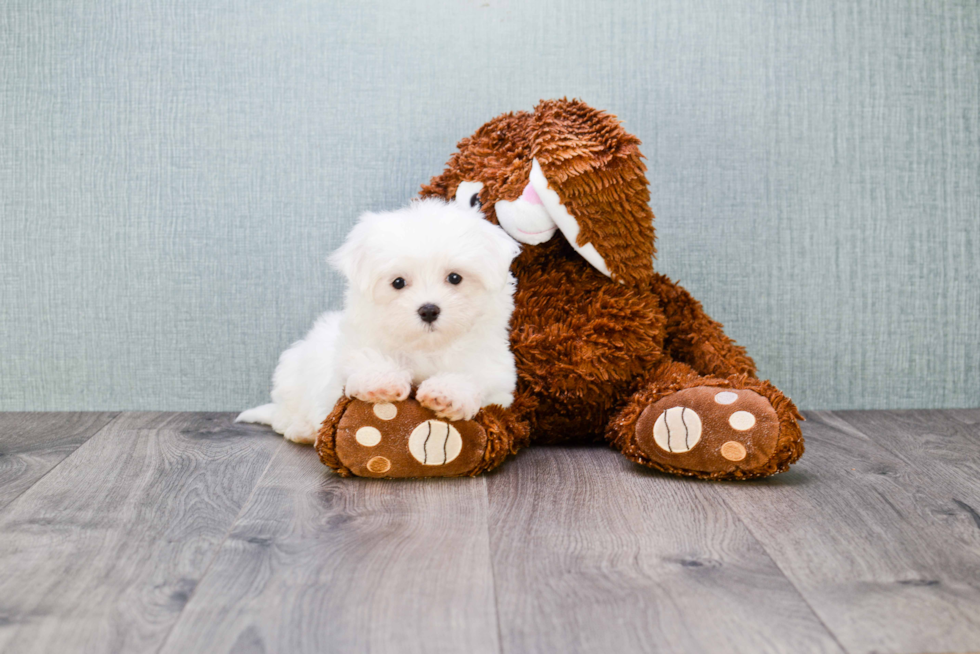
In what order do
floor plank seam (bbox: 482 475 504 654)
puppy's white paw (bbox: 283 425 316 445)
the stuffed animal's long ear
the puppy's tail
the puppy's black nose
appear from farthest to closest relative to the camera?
the puppy's tail
puppy's white paw (bbox: 283 425 316 445)
the stuffed animal's long ear
the puppy's black nose
floor plank seam (bbox: 482 475 504 654)

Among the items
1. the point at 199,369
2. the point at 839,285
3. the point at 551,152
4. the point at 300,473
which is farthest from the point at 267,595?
the point at 839,285

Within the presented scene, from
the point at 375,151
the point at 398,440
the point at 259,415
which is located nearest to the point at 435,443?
the point at 398,440

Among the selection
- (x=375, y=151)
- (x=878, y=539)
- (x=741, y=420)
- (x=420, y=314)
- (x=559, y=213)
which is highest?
(x=375, y=151)

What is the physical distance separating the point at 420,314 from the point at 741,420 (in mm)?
543

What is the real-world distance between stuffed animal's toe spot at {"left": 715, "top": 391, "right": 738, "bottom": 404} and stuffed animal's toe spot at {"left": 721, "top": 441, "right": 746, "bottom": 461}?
2.8 inches

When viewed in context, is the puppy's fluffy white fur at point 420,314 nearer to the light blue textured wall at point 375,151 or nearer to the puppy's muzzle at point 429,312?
the puppy's muzzle at point 429,312

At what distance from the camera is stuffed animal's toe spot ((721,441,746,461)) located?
1.34 m

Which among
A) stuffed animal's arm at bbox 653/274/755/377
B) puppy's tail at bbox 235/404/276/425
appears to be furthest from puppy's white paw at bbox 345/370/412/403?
stuffed animal's arm at bbox 653/274/755/377

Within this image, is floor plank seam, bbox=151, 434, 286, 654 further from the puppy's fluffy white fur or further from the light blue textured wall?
the light blue textured wall

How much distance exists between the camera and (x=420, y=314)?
130 centimetres

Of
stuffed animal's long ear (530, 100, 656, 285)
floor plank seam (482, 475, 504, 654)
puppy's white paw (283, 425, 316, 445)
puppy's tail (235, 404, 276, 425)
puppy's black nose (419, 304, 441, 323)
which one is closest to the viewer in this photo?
floor plank seam (482, 475, 504, 654)

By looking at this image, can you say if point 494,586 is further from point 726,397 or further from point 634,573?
point 726,397

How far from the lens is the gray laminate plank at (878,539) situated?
2.86ft

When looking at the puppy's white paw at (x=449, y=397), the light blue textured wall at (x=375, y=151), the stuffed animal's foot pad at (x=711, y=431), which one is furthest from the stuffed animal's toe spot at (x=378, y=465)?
the light blue textured wall at (x=375, y=151)
